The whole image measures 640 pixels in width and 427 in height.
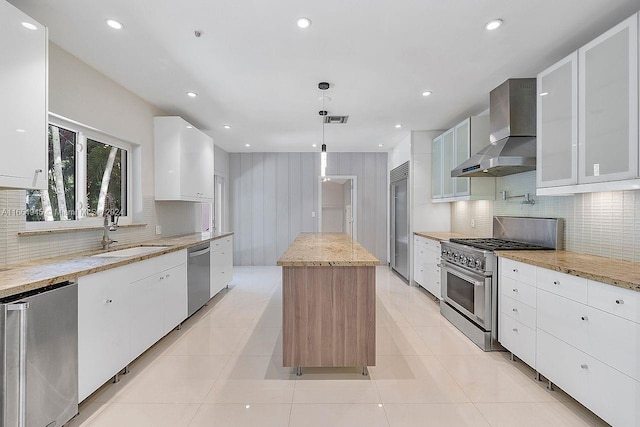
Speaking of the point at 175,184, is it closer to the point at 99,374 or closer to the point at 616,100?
the point at 99,374

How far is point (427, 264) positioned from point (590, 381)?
2684 millimetres

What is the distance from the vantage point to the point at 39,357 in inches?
61.5

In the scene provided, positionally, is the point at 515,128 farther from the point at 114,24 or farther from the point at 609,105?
the point at 114,24

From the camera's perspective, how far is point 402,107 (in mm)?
3988

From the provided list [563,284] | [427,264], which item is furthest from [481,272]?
[427,264]

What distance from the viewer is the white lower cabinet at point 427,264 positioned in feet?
13.6

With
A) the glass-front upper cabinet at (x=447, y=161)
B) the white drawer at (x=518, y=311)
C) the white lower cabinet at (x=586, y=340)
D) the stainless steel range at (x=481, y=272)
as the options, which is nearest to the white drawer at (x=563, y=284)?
the white lower cabinet at (x=586, y=340)

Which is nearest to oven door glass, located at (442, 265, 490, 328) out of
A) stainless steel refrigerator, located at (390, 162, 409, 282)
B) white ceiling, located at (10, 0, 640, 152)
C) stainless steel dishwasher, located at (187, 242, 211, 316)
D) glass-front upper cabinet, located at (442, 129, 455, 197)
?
glass-front upper cabinet, located at (442, 129, 455, 197)

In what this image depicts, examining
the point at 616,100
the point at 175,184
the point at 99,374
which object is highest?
the point at 616,100

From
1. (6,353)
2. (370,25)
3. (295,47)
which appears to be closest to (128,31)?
(295,47)

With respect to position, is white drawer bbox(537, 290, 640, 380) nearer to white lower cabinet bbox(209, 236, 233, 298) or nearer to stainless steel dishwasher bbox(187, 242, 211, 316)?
stainless steel dishwasher bbox(187, 242, 211, 316)

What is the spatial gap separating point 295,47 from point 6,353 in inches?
98.7

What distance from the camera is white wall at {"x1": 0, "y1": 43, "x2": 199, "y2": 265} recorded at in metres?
2.17

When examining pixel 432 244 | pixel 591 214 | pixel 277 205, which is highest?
pixel 277 205
